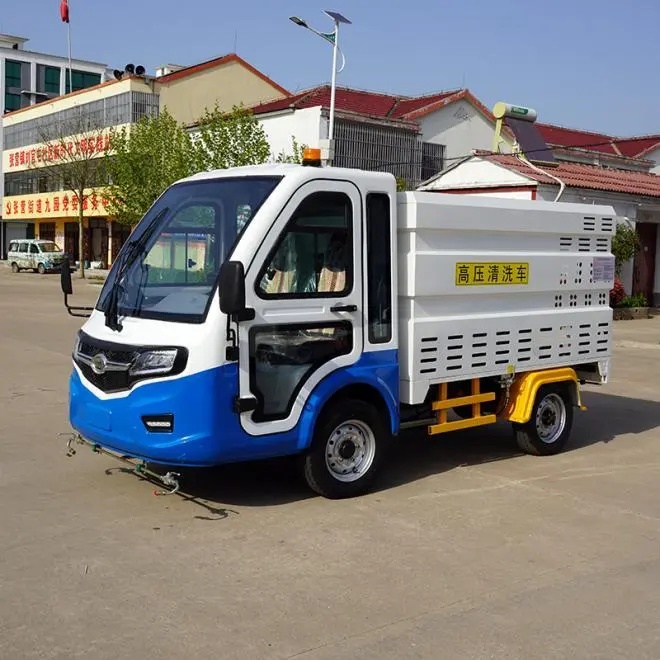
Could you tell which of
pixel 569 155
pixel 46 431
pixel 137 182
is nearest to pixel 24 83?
pixel 137 182

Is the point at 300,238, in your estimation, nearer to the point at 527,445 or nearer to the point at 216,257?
the point at 216,257

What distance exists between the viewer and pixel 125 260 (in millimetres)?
6535

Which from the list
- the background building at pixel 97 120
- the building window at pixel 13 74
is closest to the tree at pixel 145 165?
the background building at pixel 97 120

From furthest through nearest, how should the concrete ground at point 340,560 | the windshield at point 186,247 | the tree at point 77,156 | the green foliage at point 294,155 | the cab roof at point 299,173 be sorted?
the tree at point 77,156 < the green foliage at point 294,155 < the cab roof at point 299,173 < the windshield at point 186,247 < the concrete ground at point 340,560

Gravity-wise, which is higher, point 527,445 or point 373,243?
point 373,243

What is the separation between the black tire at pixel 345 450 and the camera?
628 centimetres

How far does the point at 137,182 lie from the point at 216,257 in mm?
26217

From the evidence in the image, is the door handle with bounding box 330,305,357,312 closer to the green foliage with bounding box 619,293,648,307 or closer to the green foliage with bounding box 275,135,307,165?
the green foliage with bounding box 619,293,648,307

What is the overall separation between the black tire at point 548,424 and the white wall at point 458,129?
99.1ft

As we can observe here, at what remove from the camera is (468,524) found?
601cm

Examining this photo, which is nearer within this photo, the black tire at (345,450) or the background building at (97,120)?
the black tire at (345,450)

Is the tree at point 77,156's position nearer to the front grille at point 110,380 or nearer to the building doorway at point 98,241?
the building doorway at point 98,241

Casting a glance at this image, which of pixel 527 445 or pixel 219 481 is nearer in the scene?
pixel 219 481

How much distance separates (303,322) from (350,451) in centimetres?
116
